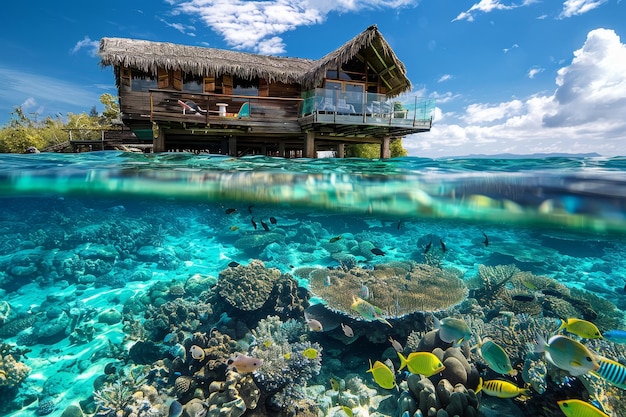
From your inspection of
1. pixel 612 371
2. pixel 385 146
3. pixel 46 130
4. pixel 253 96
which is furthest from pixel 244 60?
pixel 46 130

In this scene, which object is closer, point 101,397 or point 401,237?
point 101,397

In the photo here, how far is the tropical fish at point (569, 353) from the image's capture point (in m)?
4.55

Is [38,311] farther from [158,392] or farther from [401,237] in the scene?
[401,237]

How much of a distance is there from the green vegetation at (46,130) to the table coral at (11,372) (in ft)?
84.1

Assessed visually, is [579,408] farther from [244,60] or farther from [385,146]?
[244,60]

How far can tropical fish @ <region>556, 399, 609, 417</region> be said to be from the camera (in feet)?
14.9

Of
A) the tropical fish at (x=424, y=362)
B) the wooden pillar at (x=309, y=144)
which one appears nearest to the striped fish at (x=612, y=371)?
the tropical fish at (x=424, y=362)

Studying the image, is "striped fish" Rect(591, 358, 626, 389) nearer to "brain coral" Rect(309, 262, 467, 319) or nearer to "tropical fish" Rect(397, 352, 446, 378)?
"tropical fish" Rect(397, 352, 446, 378)

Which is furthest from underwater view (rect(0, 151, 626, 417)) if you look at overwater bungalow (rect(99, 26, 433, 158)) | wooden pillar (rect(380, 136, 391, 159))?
wooden pillar (rect(380, 136, 391, 159))

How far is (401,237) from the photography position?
2950cm

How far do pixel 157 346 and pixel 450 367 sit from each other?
286 inches

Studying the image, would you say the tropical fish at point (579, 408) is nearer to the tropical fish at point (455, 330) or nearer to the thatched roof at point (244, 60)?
the tropical fish at point (455, 330)

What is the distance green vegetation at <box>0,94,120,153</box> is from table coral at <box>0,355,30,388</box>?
84.1ft

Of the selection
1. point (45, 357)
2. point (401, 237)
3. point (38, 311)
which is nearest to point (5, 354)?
point (45, 357)
